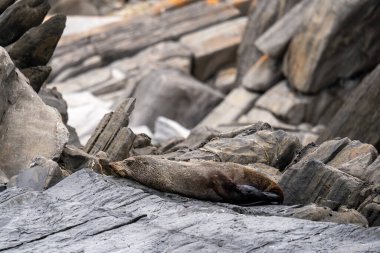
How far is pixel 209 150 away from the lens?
43.8 ft

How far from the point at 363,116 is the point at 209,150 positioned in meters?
6.60

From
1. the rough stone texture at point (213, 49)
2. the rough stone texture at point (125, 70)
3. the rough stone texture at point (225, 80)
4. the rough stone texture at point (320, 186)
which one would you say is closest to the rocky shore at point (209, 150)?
the rough stone texture at point (320, 186)

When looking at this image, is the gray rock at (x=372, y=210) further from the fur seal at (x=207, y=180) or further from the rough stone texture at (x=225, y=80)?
the rough stone texture at (x=225, y=80)

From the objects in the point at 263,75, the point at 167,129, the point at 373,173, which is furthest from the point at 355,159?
the point at 263,75

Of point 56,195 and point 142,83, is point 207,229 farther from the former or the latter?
point 142,83

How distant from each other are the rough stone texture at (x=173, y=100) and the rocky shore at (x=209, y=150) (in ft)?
0.15

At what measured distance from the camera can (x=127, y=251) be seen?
9.00 meters

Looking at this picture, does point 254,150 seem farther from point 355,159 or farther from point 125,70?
point 125,70

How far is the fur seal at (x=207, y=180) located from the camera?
10758 millimetres

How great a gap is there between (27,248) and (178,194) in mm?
2134

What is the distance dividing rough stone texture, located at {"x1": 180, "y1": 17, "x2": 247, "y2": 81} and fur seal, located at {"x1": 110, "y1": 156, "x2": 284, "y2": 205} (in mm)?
24350

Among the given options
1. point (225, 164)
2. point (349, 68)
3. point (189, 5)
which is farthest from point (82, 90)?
point (225, 164)

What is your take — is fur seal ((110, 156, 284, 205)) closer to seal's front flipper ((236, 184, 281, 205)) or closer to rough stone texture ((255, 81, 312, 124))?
seal's front flipper ((236, 184, 281, 205))

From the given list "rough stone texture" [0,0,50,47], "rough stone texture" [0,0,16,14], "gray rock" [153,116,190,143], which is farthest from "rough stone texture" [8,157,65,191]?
"gray rock" [153,116,190,143]
